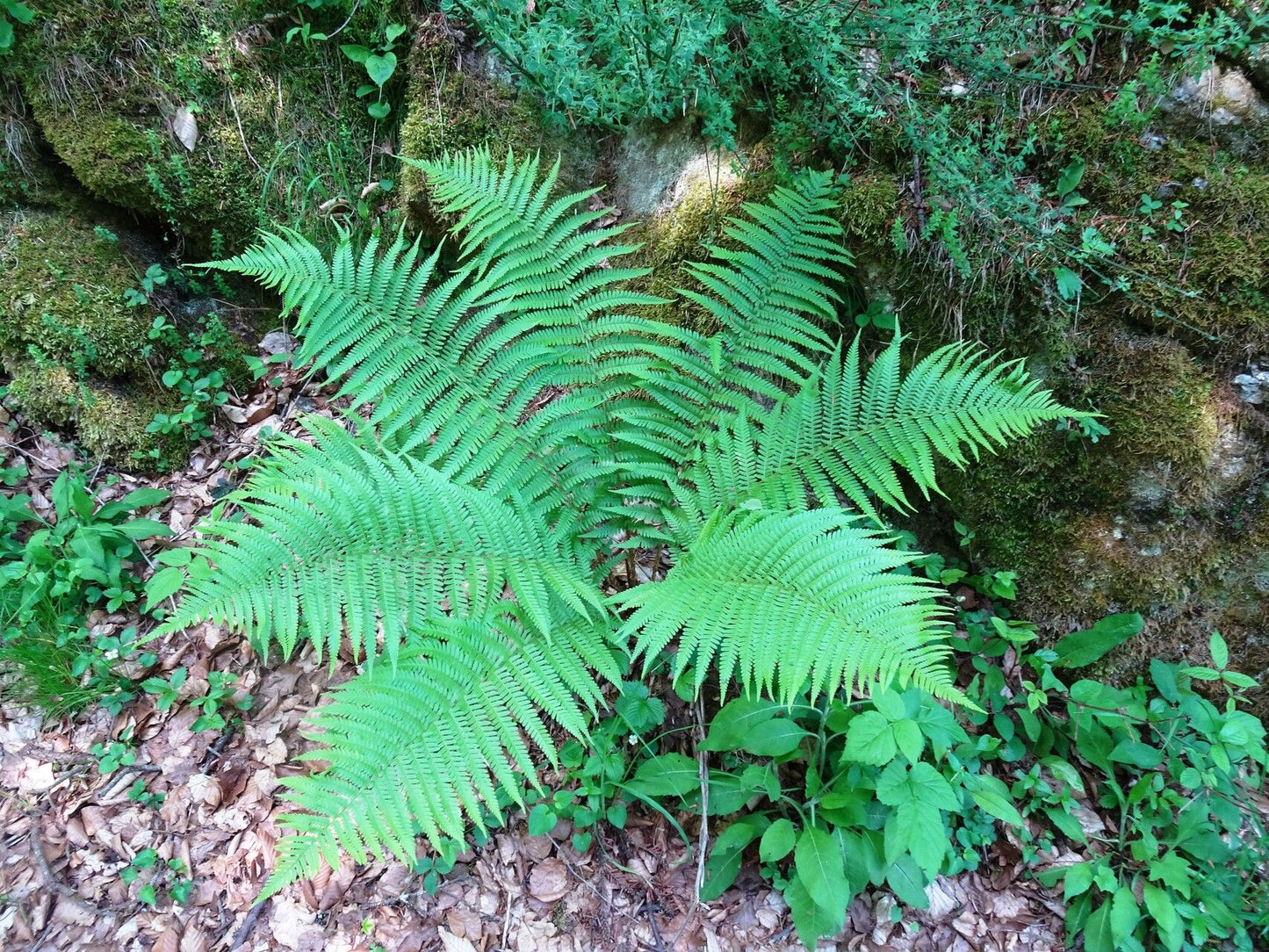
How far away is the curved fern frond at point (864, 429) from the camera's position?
92.9 inches

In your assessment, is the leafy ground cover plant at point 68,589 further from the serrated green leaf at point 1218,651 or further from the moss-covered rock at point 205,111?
the serrated green leaf at point 1218,651

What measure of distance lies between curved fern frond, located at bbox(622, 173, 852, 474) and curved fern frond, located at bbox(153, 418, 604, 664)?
795 millimetres

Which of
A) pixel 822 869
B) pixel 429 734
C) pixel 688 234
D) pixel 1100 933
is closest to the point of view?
pixel 429 734

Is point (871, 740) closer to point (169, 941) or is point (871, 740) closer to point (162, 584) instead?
point (169, 941)

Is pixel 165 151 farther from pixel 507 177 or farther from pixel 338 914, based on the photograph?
pixel 338 914

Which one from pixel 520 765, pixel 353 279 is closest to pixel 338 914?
pixel 520 765

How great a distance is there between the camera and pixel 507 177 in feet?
8.82

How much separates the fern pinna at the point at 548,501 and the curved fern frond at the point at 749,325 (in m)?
0.01

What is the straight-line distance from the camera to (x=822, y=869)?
7.04ft

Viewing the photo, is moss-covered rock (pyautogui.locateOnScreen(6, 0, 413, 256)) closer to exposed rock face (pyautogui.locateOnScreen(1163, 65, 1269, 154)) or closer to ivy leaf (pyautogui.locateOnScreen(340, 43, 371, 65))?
ivy leaf (pyautogui.locateOnScreen(340, 43, 371, 65))

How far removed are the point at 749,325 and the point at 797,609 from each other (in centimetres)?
130

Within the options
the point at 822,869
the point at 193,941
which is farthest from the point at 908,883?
the point at 193,941

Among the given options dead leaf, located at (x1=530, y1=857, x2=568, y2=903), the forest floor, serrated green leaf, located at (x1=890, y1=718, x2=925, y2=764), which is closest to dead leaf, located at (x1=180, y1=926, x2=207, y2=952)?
the forest floor

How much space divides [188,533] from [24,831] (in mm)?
1163
